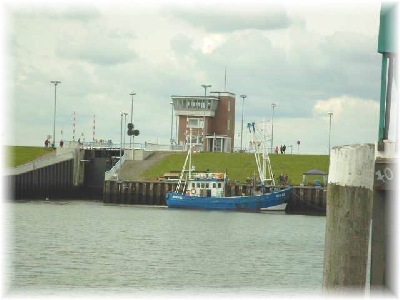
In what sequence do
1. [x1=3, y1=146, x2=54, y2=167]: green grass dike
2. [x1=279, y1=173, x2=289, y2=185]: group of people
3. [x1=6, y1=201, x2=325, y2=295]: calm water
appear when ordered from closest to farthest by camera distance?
1. [x1=6, y1=201, x2=325, y2=295]: calm water
2. [x1=279, y1=173, x2=289, y2=185]: group of people
3. [x1=3, y1=146, x2=54, y2=167]: green grass dike

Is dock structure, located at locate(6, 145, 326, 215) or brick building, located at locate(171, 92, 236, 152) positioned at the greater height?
brick building, located at locate(171, 92, 236, 152)

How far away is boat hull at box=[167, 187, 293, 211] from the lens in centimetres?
7475

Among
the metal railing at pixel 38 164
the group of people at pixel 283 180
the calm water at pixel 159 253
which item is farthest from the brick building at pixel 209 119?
the calm water at pixel 159 253

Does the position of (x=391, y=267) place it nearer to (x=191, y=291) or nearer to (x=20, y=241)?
(x=191, y=291)

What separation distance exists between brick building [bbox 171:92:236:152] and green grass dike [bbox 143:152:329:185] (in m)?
12.9

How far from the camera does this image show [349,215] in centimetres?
1175

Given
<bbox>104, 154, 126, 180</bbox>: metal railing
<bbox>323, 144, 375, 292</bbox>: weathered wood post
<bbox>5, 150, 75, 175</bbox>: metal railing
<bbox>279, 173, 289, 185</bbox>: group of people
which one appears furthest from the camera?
<bbox>104, 154, 126, 180</bbox>: metal railing

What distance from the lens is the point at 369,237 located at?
1184 centimetres

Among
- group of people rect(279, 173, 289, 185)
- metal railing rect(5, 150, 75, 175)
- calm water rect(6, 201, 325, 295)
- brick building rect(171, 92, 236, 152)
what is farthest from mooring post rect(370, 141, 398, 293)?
brick building rect(171, 92, 236, 152)

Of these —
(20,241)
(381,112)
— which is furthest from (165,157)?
(381,112)

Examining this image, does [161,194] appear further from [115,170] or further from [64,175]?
[64,175]

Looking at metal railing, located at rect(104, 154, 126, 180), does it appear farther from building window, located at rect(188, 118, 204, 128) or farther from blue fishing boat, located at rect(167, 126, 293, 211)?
building window, located at rect(188, 118, 204, 128)

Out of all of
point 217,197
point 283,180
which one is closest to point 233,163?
point 283,180

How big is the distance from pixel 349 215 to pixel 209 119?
101097 millimetres
